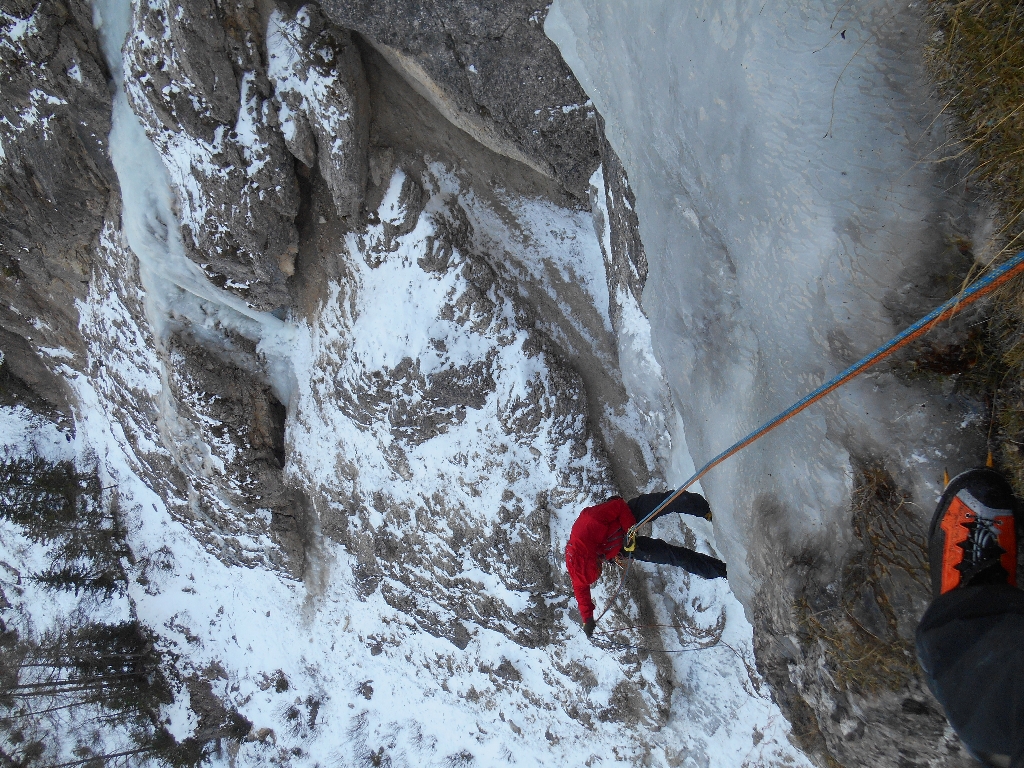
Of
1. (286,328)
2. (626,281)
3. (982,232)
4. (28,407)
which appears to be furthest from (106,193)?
(982,232)

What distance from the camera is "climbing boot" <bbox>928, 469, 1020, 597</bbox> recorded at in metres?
2.18

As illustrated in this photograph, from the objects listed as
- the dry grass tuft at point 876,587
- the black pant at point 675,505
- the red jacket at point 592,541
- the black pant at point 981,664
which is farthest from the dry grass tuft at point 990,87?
the red jacket at point 592,541

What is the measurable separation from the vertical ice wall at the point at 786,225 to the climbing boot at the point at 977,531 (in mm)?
135

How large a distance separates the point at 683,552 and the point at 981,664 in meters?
2.45

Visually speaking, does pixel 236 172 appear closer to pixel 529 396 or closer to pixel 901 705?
pixel 529 396

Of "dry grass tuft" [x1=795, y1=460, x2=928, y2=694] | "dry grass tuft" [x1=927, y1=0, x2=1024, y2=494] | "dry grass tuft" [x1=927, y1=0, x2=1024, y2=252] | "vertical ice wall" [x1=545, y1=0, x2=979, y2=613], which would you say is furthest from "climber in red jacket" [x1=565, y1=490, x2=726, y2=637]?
"dry grass tuft" [x1=927, y1=0, x2=1024, y2=252]

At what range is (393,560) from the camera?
6.99 m

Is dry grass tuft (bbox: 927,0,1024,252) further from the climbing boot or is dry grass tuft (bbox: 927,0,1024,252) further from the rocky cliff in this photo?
the rocky cliff

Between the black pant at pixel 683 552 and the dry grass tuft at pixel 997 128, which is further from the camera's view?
the black pant at pixel 683 552

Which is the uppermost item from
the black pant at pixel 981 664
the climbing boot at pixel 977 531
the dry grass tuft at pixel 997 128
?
the dry grass tuft at pixel 997 128

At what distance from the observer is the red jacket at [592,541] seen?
4141mm

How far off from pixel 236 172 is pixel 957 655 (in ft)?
20.7

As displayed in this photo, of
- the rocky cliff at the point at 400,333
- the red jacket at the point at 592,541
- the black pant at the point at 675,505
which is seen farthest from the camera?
the rocky cliff at the point at 400,333

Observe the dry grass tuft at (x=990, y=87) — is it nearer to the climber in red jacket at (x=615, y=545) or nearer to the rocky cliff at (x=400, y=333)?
the rocky cliff at (x=400, y=333)
